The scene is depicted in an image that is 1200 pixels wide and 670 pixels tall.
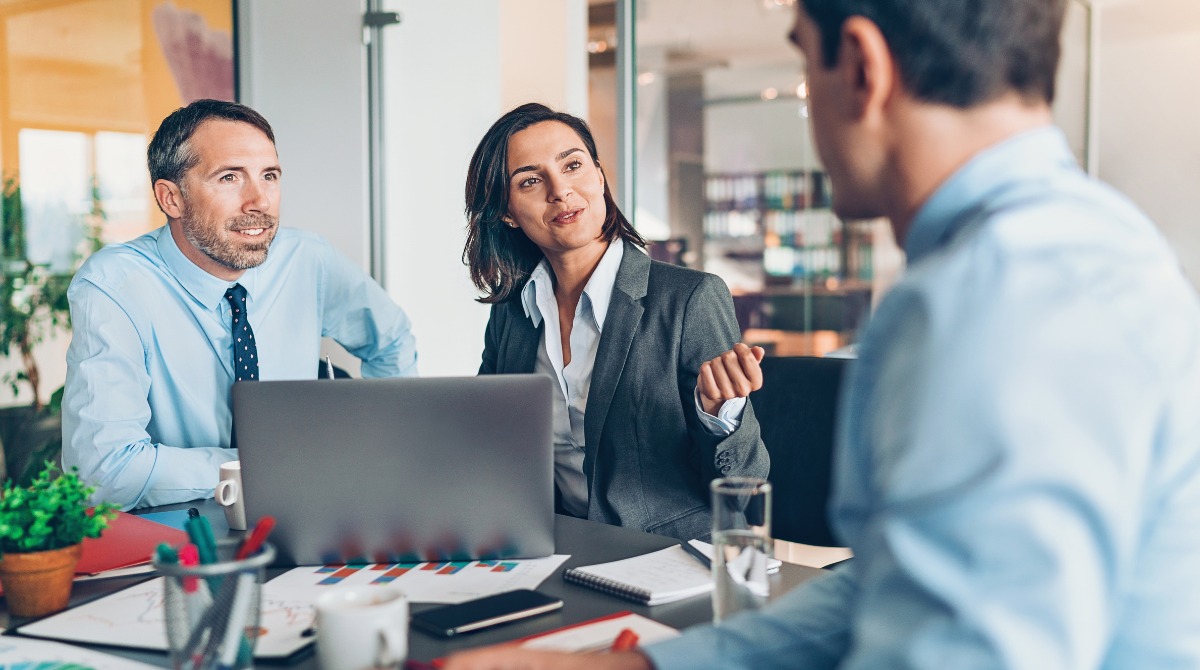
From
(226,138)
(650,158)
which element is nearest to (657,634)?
(226,138)

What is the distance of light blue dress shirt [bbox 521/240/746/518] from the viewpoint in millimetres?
2006

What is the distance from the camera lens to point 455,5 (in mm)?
3617

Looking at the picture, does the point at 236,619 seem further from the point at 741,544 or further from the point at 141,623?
the point at 741,544

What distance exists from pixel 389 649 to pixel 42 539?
0.57 metres

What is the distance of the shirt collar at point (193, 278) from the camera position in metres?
2.21

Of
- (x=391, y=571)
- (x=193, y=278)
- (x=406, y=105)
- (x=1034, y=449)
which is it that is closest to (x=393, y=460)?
(x=391, y=571)

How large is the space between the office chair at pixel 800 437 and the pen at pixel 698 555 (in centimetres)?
62

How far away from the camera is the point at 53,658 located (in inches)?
41.5

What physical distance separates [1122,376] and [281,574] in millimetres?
1088

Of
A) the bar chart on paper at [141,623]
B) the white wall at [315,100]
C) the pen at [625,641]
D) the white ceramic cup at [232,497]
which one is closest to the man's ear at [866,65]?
the pen at [625,641]

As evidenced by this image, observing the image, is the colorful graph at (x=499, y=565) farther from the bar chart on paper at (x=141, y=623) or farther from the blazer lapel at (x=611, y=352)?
the blazer lapel at (x=611, y=352)

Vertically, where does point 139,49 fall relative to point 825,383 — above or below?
above

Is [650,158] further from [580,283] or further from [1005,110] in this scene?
[1005,110]

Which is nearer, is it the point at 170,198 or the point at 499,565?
the point at 499,565
